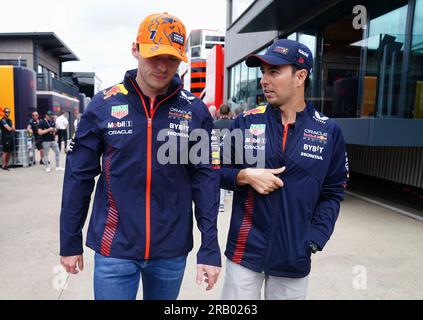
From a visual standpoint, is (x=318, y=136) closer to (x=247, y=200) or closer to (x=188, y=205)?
(x=247, y=200)

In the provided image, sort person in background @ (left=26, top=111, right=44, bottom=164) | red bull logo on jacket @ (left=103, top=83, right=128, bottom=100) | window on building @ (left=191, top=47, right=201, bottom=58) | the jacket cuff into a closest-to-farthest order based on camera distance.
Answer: red bull logo on jacket @ (left=103, top=83, right=128, bottom=100) → the jacket cuff → person in background @ (left=26, top=111, right=44, bottom=164) → window on building @ (left=191, top=47, right=201, bottom=58)

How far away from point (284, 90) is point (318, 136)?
12.5 inches

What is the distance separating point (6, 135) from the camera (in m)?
11.3

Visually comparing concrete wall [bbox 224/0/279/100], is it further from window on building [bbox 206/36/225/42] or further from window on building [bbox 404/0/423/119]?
window on building [bbox 206/36/225/42]

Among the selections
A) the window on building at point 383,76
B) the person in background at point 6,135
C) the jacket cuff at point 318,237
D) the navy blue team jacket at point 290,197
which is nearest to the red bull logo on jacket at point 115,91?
the navy blue team jacket at point 290,197

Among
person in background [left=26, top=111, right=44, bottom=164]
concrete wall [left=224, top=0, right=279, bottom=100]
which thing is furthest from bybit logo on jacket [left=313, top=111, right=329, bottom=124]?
person in background [left=26, top=111, right=44, bottom=164]

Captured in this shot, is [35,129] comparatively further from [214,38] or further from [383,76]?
[214,38]

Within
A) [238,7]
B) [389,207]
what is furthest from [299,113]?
[238,7]

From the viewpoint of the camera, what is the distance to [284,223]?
1986 mm

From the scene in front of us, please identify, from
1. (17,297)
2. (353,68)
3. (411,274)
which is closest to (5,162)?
(17,297)

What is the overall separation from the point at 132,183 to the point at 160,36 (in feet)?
2.39

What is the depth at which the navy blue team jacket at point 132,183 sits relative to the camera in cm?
184

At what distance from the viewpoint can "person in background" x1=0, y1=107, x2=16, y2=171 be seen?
37.0 feet

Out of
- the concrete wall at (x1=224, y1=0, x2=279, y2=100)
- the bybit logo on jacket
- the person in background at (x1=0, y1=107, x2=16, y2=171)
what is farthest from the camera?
the concrete wall at (x1=224, y1=0, x2=279, y2=100)
